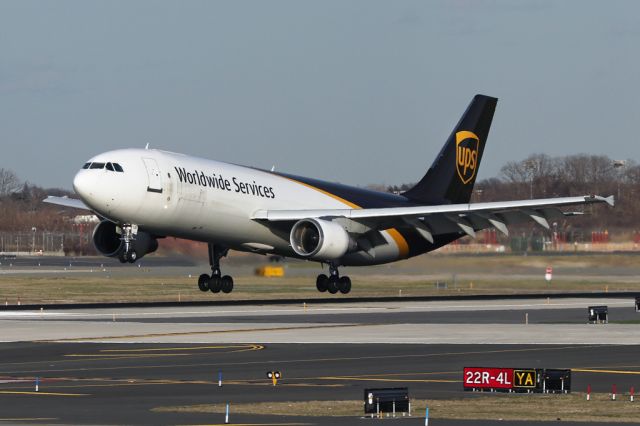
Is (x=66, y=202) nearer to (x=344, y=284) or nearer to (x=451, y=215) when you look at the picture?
(x=344, y=284)

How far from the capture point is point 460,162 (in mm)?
73875

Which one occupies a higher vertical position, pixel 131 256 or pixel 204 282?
pixel 131 256

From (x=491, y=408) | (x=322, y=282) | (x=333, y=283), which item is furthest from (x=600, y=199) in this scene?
(x=491, y=408)

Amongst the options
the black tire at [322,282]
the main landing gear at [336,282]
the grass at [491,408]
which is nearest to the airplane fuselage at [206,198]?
the main landing gear at [336,282]

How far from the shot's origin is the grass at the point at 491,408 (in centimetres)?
2505

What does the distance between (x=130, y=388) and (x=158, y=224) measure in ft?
87.2

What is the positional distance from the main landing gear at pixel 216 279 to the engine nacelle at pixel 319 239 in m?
4.06

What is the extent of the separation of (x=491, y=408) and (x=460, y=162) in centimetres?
4794

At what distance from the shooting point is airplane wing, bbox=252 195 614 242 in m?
63.2

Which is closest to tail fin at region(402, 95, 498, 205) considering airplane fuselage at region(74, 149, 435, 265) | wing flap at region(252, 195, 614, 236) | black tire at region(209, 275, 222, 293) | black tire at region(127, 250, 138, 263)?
wing flap at region(252, 195, 614, 236)

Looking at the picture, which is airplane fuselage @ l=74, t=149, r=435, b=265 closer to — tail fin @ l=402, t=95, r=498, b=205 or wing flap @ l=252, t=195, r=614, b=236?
wing flap @ l=252, t=195, r=614, b=236

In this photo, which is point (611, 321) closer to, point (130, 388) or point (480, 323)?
point (480, 323)

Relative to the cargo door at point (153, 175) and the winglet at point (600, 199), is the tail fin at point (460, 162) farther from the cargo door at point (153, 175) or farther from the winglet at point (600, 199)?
the cargo door at point (153, 175)

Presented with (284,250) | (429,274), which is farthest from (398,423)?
(429,274)
